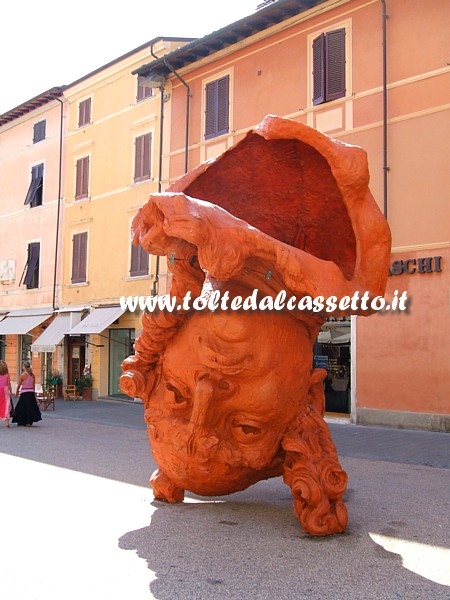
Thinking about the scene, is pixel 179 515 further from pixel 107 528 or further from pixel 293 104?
pixel 293 104

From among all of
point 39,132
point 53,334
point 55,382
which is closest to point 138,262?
point 53,334

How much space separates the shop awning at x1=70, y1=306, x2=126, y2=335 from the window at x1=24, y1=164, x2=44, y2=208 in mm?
5716

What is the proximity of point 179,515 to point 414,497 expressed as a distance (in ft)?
7.10

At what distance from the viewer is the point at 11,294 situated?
2233cm

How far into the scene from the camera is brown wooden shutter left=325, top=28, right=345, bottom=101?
41.4 ft

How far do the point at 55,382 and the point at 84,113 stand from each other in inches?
342

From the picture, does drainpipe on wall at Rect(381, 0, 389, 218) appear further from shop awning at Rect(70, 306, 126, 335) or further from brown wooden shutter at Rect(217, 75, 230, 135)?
shop awning at Rect(70, 306, 126, 335)

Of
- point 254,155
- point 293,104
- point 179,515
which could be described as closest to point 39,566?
point 179,515

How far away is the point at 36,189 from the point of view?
71.2 ft

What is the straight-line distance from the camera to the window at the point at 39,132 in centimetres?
2197

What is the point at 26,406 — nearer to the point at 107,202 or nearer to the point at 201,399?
the point at 107,202

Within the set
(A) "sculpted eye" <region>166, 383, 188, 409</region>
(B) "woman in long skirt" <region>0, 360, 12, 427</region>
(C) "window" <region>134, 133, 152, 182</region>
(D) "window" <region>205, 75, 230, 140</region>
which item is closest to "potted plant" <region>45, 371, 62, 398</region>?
(C) "window" <region>134, 133, 152, 182</region>

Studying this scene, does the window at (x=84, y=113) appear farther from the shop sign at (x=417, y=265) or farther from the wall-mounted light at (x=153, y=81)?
the shop sign at (x=417, y=265)

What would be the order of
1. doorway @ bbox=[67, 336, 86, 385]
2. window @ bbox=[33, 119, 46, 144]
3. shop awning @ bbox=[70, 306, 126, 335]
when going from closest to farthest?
shop awning @ bbox=[70, 306, 126, 335], doorway @ bbox=[67, 336, 86, 385], window @ bbox=[33, 119, 46, 144]
